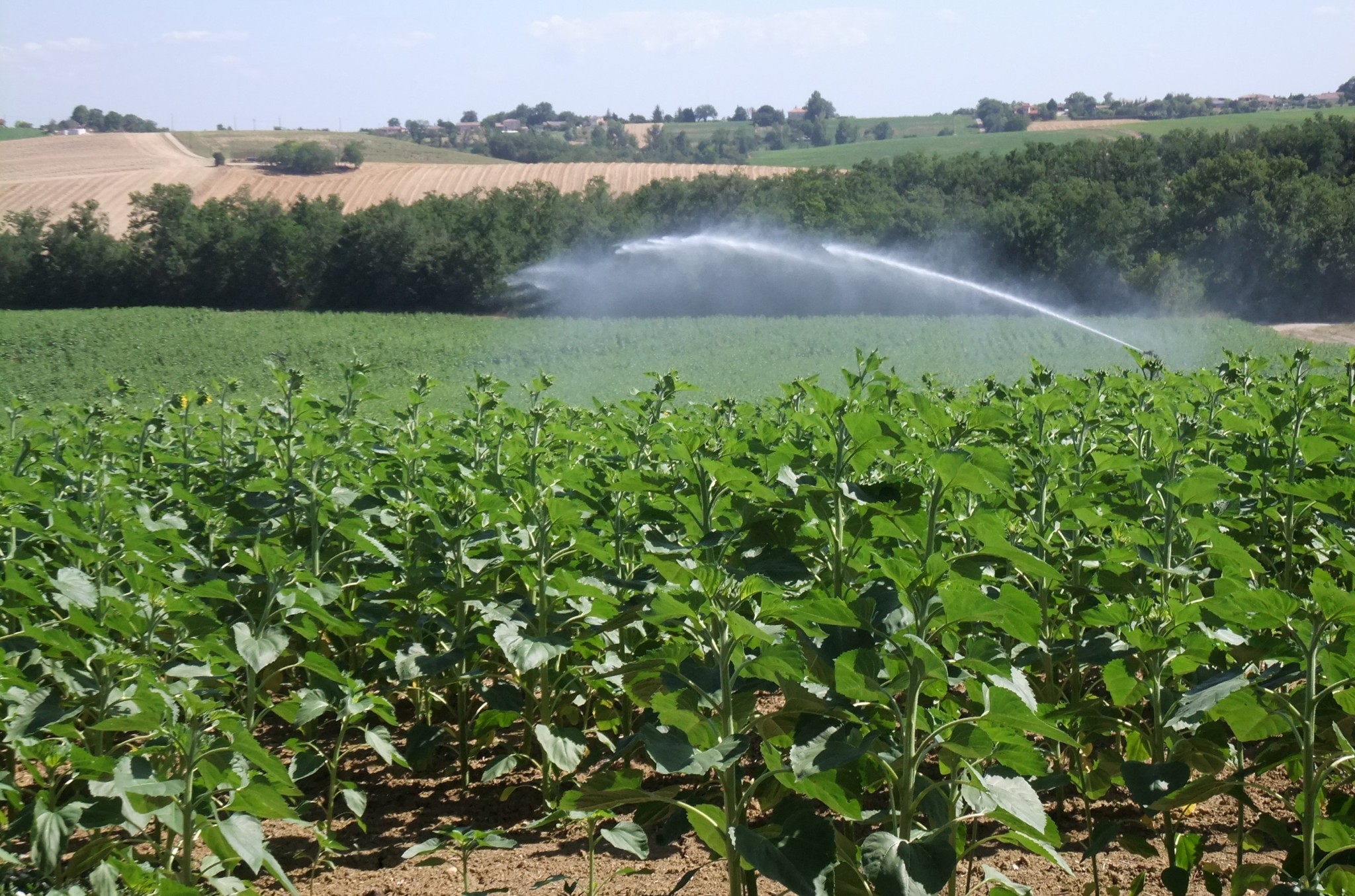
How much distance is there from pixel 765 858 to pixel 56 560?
132 inches

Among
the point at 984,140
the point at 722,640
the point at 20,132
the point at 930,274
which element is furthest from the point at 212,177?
the point at 722,640

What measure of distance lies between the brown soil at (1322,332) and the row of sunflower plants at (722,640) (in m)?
40.4

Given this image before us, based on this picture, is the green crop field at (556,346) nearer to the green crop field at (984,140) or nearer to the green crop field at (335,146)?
the green crop field at (984,140)

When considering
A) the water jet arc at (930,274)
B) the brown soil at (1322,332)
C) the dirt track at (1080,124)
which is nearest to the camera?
the brown soil at (1322,332)

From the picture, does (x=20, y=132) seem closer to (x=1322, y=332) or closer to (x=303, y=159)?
(x=303, y=159)

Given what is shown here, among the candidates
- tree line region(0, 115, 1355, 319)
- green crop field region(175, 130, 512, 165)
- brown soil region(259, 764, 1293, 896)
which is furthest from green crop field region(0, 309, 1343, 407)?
green crop field region(175, 130, 512, 165)

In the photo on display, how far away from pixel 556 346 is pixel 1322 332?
28.8 metres

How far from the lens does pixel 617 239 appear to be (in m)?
53.1

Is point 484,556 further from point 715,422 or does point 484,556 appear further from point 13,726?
point 715,422

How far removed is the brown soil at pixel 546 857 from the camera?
3545 millimetres

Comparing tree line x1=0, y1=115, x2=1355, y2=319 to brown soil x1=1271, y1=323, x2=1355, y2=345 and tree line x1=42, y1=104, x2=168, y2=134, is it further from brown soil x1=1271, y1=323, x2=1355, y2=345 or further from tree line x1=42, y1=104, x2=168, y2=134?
tree line x1=42, y1=104, x2=168, y2=134

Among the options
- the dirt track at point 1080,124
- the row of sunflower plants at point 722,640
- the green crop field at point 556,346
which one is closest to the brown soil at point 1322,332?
the green crop field at point 556,346

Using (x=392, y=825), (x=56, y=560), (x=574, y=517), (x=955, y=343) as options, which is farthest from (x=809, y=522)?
(x=955, y=343)

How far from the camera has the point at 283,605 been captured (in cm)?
352
